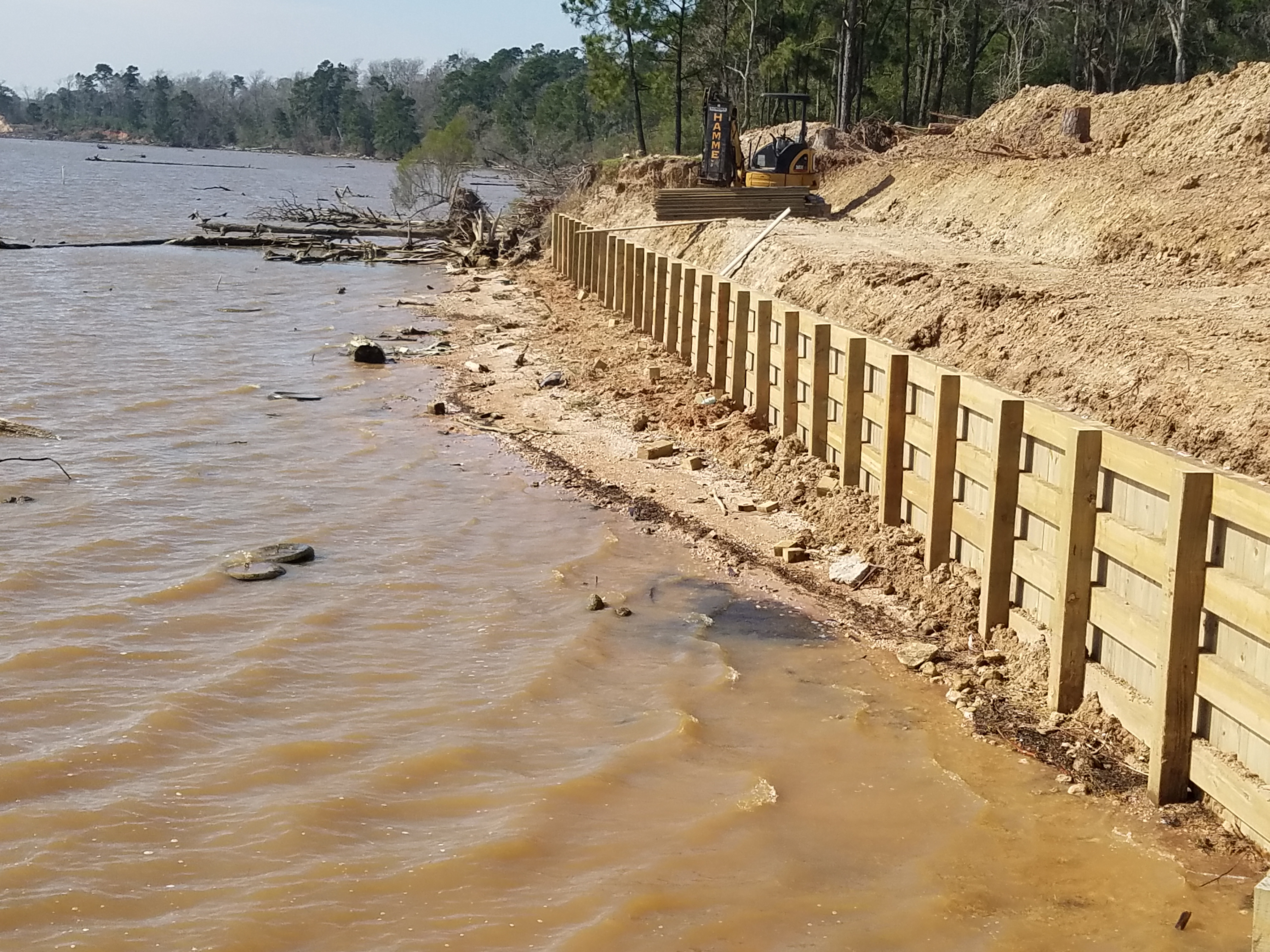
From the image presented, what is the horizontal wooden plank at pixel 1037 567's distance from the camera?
702 cm

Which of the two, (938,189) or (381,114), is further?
(381,114)

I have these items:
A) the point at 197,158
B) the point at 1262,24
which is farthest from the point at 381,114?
the point at 1262,24

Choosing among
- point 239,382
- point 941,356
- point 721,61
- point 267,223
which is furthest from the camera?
point 721,61

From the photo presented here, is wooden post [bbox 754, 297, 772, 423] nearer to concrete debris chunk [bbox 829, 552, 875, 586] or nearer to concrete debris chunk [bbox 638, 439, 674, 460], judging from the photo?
concrete debris chunk [bbox 638, 439, 674, 460]

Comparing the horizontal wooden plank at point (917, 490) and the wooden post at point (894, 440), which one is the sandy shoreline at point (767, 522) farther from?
the horizontal wooden plank at point (917, 490)

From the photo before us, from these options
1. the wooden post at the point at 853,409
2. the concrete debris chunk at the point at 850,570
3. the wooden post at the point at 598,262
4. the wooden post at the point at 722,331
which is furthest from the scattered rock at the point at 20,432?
the wooden post at the point at 598,262

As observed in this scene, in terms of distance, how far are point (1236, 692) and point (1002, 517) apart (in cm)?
222

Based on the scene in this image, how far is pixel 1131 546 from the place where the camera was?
6234mm

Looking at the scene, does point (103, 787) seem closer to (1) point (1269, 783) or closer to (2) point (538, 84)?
(1) point (1269, 783)

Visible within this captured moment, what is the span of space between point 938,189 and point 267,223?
29.3 meters

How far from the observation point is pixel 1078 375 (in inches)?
360

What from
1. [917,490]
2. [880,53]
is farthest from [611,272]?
[880,53]

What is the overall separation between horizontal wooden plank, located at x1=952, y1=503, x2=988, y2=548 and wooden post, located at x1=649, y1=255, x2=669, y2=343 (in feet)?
33.1

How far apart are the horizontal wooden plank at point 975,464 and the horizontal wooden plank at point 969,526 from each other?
9.3 inches
